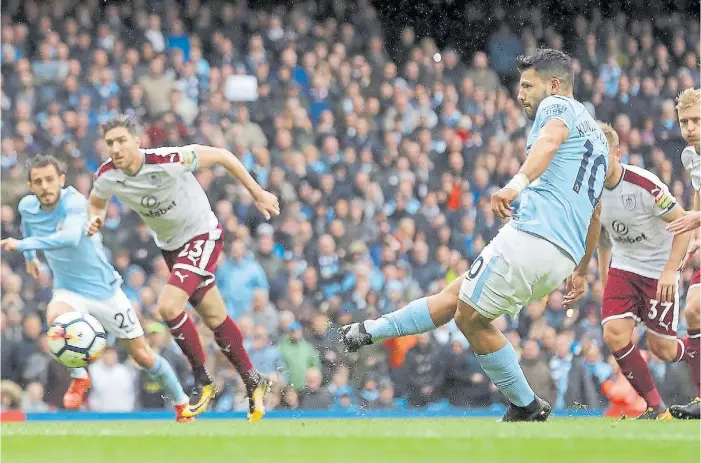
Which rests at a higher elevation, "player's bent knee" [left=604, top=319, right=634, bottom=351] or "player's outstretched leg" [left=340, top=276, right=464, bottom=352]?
"player's outstretched leg" [left=340, top=276, right=464, bottom=352]

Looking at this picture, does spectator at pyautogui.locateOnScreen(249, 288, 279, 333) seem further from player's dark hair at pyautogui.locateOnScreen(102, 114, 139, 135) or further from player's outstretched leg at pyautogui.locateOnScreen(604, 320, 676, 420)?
player's outstretched leg at pyautogui.locateOnScreen(604, 320, 676, 420)

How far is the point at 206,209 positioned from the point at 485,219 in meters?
7.26

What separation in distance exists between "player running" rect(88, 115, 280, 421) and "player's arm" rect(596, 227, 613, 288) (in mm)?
2618

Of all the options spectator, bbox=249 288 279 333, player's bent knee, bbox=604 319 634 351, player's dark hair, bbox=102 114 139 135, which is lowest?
spectator, bbox=249 288 279 333

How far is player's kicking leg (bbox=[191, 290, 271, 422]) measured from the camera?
9.12 m

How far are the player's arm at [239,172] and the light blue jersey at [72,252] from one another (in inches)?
43.0

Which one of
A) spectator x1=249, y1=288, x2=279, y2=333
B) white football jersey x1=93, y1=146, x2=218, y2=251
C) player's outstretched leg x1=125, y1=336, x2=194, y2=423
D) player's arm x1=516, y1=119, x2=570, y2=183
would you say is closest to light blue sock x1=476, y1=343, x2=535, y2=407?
player's arm x1=516, y1=119, x2=570, y2=183

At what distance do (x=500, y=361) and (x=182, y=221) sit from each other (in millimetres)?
2765

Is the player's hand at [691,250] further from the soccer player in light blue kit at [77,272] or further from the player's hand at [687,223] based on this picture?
the soccer player in light blue kit at [77,272]

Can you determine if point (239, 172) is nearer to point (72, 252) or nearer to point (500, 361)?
point (72, 252)

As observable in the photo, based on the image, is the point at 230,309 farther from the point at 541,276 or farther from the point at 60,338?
the point at 541,276

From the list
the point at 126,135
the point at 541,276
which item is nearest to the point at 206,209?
the point at 126,135

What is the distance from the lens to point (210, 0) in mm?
18078

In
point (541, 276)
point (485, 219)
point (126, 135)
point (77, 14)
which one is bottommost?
point (485, 219)
